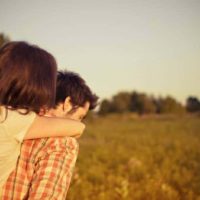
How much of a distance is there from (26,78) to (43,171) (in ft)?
1.05

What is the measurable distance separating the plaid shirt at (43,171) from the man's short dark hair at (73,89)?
0.46 meters

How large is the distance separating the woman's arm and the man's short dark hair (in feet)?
0.78

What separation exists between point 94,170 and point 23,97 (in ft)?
25.6

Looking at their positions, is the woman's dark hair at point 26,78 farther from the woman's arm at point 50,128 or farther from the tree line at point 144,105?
the tree line at point 144,105

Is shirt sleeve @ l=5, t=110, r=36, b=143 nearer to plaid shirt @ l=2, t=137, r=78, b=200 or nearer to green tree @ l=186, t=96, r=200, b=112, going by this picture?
plaid shirt @ l=2, t=137, r=78, b=200

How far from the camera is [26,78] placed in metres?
1.52

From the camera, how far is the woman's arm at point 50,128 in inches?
61.1

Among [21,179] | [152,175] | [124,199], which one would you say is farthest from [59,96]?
→ [152,175]

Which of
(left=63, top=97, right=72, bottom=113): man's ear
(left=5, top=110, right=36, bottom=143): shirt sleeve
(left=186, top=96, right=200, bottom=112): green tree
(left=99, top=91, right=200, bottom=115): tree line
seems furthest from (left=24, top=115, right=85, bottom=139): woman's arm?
(left=186, top=96, right=200, bottom=112): green tree

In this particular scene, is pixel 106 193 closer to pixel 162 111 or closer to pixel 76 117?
pixel 76 117

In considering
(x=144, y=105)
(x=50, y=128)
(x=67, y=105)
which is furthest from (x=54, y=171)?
(x=144, y=105)

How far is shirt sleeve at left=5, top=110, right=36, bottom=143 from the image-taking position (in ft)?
4.93

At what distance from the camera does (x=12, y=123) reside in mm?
1504

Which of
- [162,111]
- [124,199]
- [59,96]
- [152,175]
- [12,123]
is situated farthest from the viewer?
[162,111]
